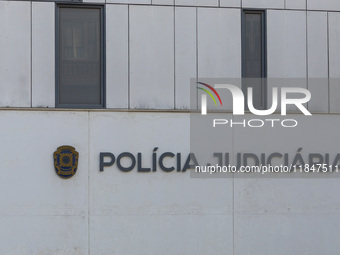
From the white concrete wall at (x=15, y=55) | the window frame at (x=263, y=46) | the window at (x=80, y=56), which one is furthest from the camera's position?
the window frame at (x=263, y=46)

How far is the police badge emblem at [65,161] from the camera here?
1131cm

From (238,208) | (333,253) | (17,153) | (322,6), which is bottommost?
(333,253)

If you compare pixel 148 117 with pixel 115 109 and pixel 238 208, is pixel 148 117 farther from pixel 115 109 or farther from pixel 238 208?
pixel 238 208

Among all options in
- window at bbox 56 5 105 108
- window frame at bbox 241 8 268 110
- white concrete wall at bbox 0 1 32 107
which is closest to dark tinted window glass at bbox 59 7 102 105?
window at bbox 56 5 105 108

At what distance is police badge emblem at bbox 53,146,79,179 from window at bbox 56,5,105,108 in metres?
0.82

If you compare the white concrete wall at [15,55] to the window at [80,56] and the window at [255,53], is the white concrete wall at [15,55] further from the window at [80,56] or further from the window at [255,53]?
the window at [255,53]

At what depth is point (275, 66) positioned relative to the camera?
12.0 m

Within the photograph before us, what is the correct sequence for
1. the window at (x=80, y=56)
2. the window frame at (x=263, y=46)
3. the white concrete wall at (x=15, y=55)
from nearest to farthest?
the white concrete wall at (x=15, y=55)
the window at (x=80, y=56)
the window frame at (x=263, y=46)

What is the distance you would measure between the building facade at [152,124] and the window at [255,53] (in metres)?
0.03

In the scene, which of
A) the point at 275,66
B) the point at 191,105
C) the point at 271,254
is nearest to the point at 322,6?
the point at 275,66

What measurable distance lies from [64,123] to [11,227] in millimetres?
2018

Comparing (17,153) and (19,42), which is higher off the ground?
A: (19,42)

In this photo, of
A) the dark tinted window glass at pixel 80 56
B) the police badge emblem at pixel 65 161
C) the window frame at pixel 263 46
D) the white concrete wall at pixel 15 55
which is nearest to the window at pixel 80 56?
the dark tinted window glass at pixel 80 56

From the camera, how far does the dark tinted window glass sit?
11.6 m
